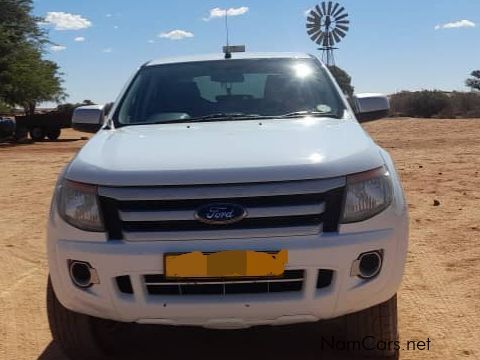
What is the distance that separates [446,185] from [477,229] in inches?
120

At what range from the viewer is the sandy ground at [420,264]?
3836 millimetres

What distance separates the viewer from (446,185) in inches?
371

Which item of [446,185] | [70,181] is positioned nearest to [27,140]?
[446,185]

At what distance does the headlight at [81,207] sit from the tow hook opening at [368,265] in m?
1.14

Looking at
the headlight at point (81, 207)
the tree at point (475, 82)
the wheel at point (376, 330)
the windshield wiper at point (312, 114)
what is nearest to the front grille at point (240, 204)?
the headlight at point (81, 207)

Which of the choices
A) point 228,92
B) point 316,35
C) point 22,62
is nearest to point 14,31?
point 22,62

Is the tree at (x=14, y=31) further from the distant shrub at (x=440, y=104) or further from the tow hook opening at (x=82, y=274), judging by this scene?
the tow hook opening at (x=82, y=274)

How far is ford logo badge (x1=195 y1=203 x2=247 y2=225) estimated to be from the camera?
2854 millimetres

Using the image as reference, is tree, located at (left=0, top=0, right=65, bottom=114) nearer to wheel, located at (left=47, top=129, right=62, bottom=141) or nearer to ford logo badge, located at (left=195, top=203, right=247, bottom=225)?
wheel, located at (left=47, top=129, right=62, bottom=141)

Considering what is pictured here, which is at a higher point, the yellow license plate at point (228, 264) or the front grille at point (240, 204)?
the front grille at point (240, 204)

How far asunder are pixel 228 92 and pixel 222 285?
6.30 feet

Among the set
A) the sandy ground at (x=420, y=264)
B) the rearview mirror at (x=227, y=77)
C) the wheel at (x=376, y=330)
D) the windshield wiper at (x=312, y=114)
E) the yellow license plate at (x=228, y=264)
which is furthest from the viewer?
→ the rearview mirror at (x=227, y=77)

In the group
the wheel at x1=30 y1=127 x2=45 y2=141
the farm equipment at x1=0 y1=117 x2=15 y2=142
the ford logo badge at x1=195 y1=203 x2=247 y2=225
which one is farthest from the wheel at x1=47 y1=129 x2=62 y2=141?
the ford logo badge at x1=195 y1=203 x2=247 y2=225

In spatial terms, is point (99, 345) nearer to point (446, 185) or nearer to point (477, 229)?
point (477, 229)
